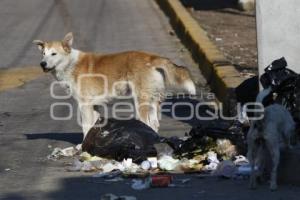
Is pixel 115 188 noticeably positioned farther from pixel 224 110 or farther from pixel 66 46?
pixel 224 110

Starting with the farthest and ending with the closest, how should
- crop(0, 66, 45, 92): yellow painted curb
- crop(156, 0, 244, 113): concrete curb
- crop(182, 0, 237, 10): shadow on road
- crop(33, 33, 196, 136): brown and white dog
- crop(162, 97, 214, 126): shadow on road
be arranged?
1. crop(182, 0, 237, 10): shadow on road
2. crop(0, 66, 45, 92): yellow painted curb
3. crop(156, 0, 244, 113): concrete curb
4. crop(162, 97, 214, 126): shadow on road
5. crop(33, 33, 196, 136): brown and white dog

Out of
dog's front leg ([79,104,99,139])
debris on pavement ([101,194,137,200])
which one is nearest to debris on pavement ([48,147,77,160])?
dog's front leg ([79,104,99,139])

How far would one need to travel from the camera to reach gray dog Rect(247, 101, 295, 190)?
7.68 meters

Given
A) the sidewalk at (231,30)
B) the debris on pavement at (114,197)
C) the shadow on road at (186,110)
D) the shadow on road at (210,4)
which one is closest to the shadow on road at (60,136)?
the shadow on road at (186,110)

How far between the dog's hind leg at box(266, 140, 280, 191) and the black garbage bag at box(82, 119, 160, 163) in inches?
61.4

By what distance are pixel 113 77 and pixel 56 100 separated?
11.3 ft

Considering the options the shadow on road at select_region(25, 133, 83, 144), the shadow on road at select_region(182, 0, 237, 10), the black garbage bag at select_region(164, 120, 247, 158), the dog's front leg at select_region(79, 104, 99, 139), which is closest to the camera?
the black garbage bag at select_region(164, 120, 247, 158)

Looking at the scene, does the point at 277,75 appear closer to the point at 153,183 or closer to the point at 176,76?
the point at 176,76

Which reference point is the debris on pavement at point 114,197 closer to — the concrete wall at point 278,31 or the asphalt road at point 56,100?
the asphalt road at point 56,100

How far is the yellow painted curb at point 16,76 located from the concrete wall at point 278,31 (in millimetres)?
5667

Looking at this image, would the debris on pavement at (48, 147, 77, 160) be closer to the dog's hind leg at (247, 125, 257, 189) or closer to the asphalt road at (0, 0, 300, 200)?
the asphalt road at (0, 0, 300, 200)

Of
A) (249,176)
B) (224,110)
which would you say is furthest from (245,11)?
(249,176)

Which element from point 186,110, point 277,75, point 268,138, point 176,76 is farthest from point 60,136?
point 268,138

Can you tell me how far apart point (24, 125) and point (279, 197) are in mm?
4841
